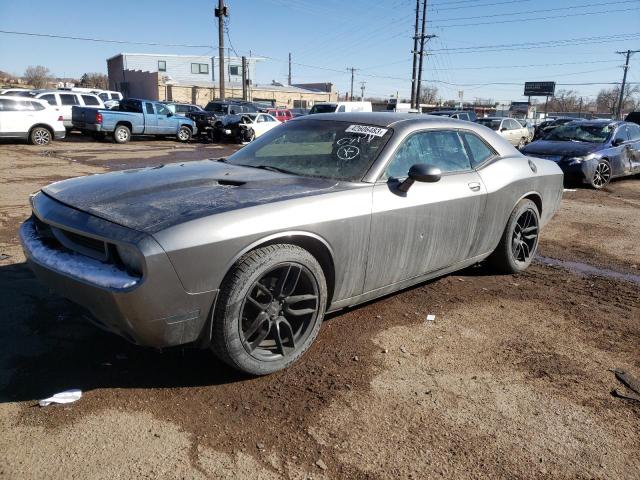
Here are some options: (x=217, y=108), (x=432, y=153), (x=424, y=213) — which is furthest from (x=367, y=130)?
(x=217, y=108)

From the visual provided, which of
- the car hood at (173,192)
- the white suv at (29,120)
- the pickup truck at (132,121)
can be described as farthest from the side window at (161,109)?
the car hood at (173,192)

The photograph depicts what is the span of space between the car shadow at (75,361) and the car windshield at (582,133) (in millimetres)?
11162

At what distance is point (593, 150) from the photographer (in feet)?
35.7

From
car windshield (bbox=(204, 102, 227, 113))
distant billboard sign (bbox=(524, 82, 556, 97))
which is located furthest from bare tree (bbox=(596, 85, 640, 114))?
car windshield (bbox=(204, 102, 227, 113))

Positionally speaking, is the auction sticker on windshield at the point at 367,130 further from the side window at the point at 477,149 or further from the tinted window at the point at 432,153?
the side window at the point at 477,149

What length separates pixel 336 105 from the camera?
22031 mm

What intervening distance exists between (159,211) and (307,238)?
2.74 feet

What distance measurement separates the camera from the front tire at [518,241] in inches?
182

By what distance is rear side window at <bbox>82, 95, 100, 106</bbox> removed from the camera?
21.1 m

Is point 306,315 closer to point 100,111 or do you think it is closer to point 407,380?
point 407,380

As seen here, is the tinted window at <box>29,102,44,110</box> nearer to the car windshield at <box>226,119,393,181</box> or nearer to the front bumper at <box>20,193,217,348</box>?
the car windshield at <box>226,119,393,181</box>

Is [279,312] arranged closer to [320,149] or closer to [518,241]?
[320,149]

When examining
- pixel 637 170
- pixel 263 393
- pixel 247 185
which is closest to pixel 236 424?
pixel 263 393

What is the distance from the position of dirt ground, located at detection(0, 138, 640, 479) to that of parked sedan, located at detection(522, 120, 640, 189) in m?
7.24
